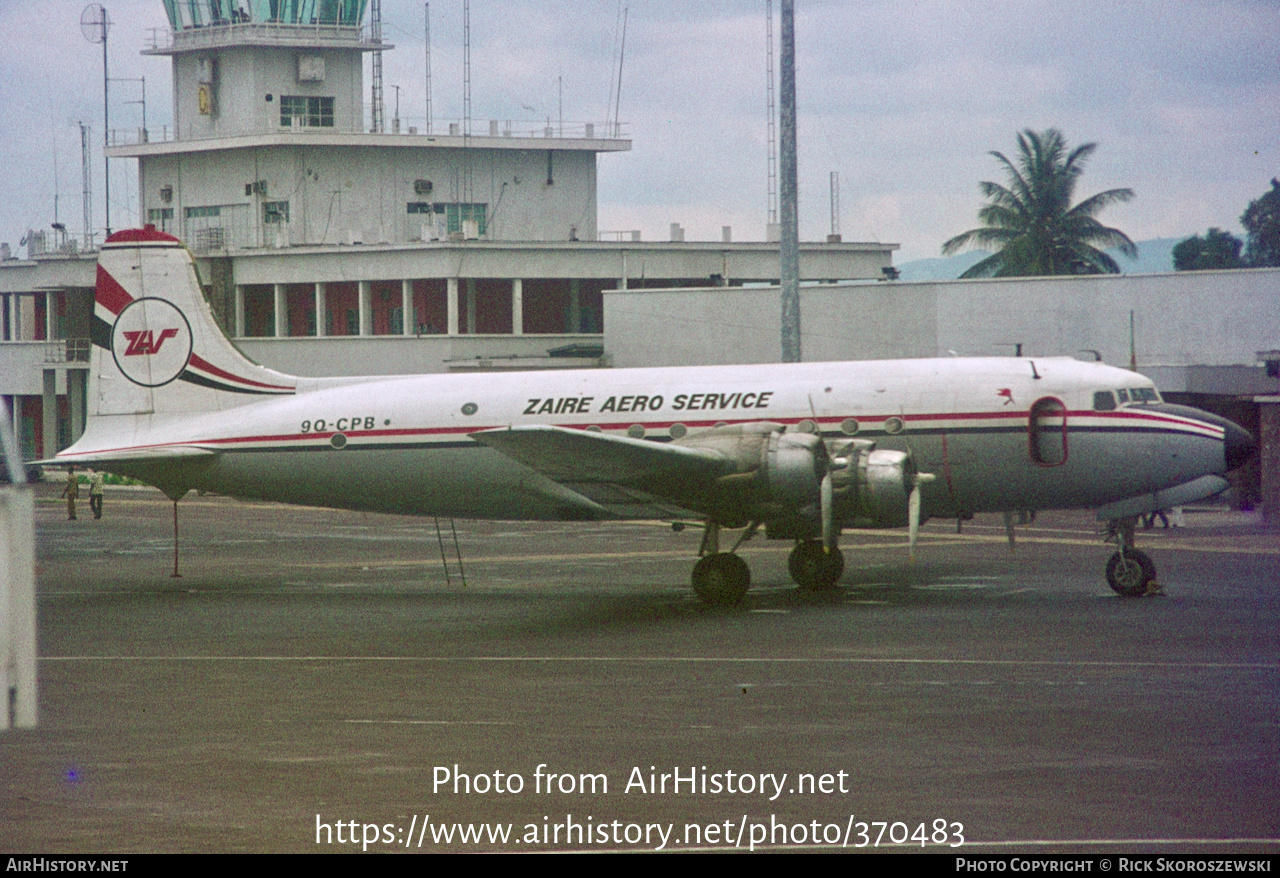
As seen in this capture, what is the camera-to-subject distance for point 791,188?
34.9m

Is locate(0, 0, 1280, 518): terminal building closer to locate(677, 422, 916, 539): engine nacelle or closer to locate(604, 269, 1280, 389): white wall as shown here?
locate(604, 269, 1280, 389): white wall

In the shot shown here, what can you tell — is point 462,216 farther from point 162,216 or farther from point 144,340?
point 144,340

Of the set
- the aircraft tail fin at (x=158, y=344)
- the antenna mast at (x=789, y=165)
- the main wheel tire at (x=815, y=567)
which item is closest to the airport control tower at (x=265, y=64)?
the antenna mast at (x=789, y=165)

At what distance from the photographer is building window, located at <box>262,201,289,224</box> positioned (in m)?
76.8

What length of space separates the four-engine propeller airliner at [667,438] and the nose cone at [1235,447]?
0.05m

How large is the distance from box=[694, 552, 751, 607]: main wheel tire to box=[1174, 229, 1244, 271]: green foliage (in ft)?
262

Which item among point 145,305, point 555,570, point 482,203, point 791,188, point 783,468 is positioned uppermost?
point 482,203

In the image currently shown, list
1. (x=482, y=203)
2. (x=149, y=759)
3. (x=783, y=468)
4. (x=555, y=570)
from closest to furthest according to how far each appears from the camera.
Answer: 1. (x=149, y=759)
2. (x=783, y=468)
3. (x=555, y=570)
4. (x=482, y=203)

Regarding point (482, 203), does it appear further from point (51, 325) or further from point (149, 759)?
point (149, 759)

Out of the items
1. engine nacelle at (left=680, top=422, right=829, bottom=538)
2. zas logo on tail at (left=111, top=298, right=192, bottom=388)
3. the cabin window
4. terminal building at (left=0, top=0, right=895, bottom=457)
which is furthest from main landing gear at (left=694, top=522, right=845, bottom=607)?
terminal building at (left=0, top=0, right=895, bottom=457)

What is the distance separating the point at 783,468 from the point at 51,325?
70611mm

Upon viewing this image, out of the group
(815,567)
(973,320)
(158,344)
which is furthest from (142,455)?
(973,320)
